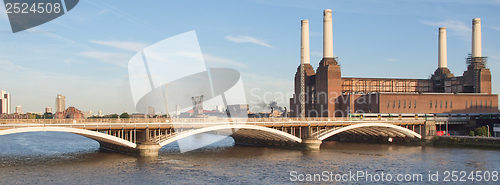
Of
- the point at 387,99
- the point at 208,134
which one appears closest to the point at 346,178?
the point at 387,99

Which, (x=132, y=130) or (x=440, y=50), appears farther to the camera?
(x=440, y=50)

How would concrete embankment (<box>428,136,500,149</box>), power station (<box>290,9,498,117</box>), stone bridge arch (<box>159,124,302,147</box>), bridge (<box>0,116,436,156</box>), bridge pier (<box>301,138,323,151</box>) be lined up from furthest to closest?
power station (<box>290,9,498,117</box>) < concrete embankment (<box>428,136,500,149</box>) < bridge pier (<box>301,138,323,151</box>) < stone bridge arch (<box>159,124,302,147</box>) < bridge (<box>0,116,436,156</box>)

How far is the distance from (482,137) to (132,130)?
206ft

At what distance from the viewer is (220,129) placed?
268ft

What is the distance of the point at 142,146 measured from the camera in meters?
69.9

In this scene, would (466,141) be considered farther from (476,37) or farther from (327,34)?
(476,37)

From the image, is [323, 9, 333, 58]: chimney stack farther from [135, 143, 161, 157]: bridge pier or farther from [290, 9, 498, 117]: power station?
[135, 143, 161, 157]: bridge pier

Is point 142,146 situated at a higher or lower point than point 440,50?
lower

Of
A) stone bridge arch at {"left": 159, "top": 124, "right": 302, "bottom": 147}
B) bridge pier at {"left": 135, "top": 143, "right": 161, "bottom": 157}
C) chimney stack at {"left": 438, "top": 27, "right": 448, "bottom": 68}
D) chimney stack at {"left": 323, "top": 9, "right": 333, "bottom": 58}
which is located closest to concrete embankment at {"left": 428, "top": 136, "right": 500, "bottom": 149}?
stone bridge arch at {"left": 159, "top": 124, "right": 302, "bottom": 147}

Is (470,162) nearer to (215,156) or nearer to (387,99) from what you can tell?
(215,156)

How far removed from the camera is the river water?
5351cm

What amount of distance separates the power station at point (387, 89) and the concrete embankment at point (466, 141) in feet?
65.0

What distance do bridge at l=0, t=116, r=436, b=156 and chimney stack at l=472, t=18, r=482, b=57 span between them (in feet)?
118

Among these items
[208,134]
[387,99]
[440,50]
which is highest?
[440,50]
